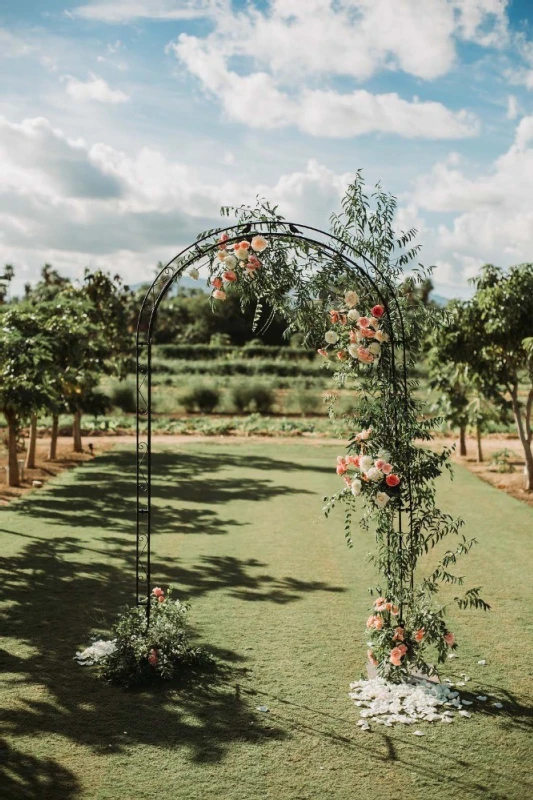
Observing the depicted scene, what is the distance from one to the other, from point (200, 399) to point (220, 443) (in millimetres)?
6972

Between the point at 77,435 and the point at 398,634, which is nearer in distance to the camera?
the point at 398,634

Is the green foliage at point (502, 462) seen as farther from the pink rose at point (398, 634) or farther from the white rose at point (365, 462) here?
the white rose at point (365, 462)

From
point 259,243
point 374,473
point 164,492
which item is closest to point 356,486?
point 374,473

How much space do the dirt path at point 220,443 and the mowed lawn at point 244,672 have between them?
2651 mm

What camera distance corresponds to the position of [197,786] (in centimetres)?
462

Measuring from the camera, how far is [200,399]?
29.3 metres

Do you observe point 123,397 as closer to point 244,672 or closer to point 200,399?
point 200,399

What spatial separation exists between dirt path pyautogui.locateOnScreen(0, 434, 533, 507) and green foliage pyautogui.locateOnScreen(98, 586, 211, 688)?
24.5 ft

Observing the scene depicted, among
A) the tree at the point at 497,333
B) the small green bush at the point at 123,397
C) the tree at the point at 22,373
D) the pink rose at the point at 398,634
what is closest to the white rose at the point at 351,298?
the pink rose at the point at 398,634

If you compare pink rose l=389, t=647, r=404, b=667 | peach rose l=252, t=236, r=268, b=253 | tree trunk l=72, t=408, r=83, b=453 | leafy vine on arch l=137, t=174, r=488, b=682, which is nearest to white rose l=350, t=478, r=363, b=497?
leafy vine on arch l=137, t=174, r=488, b=682

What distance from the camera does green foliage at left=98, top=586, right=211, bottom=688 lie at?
616 cm

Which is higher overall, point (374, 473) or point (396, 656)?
point (374, 473)

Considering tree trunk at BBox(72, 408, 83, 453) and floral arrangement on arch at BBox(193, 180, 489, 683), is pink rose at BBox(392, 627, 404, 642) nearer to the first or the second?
floral arrangement on arch at BBox(193, 180, 489, 683)

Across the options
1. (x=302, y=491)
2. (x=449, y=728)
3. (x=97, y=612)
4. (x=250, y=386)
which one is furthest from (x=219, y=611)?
(x=250, y=386)
